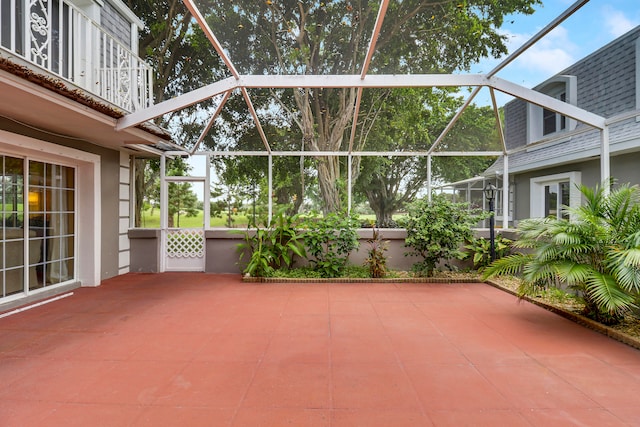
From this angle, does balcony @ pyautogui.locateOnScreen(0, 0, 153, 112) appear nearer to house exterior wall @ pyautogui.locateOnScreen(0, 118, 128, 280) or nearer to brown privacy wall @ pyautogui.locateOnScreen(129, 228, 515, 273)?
house exterior wall @ pyautogui.locateOnScreen(0, 118, 128, 280)

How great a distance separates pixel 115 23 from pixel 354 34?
4.96m

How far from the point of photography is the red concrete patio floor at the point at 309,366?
2.11 m

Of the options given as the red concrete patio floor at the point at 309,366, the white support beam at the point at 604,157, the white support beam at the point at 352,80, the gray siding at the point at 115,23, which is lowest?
the red concrete patio floor at the point at 309,366

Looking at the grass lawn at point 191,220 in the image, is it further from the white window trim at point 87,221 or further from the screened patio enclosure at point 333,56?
the screened patio enclosure at point 333,56

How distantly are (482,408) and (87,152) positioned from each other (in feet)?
21.0

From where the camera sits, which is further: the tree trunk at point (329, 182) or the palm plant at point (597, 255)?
the tree trunk at point (329, 182)

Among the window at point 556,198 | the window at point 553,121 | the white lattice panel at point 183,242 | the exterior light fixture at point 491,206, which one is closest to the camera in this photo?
the exterior light fixture at point 491,206

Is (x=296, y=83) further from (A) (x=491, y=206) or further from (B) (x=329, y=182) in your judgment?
(A) (x=491, y=206)

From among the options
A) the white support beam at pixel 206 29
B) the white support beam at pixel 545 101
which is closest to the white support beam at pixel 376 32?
the white support beam at pixel 206 29

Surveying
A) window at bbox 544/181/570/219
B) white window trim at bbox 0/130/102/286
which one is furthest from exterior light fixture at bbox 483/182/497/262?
white window trim at bbox 0/130/102/286

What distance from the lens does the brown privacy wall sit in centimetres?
677

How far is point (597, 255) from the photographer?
3.64m

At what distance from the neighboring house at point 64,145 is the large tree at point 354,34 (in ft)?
6.45

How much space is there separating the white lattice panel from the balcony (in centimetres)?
262
